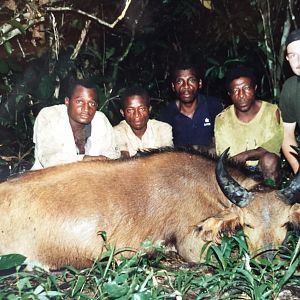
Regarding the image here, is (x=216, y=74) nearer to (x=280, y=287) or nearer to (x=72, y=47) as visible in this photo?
(x=72, y=47)

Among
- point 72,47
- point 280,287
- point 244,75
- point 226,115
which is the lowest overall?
point 280,287

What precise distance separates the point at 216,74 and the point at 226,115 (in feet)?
11.9

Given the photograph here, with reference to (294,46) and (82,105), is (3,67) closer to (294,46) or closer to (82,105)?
(82,105)

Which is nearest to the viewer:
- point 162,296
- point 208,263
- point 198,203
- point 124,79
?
point 162,296

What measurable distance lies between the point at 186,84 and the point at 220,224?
8.35 feet

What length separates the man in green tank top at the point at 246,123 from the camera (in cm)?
704

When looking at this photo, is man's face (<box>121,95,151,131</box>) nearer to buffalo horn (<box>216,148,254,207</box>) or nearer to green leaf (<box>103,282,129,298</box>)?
buffalo horn (<box>216,148,254,207</box>)

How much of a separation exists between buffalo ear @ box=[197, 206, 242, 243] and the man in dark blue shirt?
2172mm

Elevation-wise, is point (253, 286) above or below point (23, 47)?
below

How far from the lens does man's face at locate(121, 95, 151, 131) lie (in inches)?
269

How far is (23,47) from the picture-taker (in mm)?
10047

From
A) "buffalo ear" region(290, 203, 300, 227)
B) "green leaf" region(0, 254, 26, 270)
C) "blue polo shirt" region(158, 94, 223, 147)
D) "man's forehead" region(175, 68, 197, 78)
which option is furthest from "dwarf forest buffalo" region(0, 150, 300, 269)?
"man's forehead" region(175, 68, 197, 78)

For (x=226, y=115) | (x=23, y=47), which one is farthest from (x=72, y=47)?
(x=226, y=115)

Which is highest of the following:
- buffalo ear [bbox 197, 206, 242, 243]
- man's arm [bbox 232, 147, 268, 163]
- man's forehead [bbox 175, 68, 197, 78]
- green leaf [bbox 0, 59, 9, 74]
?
green leaf [bbox 0, 59, 9, 74]
